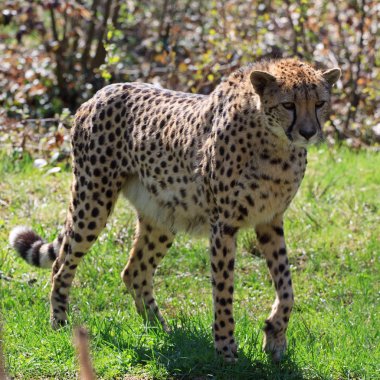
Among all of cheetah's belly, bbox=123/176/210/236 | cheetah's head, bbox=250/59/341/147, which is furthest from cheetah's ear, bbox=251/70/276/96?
cheetah's belly, bbox=123/176/210/236

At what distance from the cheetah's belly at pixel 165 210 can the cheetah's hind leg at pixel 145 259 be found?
0.15 metres

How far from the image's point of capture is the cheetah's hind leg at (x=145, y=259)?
4.33 metres

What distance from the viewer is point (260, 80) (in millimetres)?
3500

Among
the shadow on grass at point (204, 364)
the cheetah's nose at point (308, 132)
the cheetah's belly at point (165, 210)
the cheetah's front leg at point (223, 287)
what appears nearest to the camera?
the cheetah's nose at point (308, 132)

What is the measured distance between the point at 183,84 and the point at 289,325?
418cm

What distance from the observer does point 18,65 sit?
787 cm

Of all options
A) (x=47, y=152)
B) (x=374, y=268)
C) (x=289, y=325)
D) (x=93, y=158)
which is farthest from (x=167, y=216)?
(x=47, y=152)

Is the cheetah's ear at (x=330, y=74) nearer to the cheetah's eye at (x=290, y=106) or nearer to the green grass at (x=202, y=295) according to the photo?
the cheetah's eye at (x=290, y=106)

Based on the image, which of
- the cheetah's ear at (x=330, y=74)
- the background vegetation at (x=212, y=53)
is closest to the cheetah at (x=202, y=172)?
the cheetah's ear at (x=330, y=74)

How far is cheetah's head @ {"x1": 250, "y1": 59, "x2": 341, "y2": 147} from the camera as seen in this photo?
3.28 meters

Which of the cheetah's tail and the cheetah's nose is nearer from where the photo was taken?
the cheetah's nose

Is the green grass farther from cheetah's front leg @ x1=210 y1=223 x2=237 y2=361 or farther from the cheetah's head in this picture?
the cheetah's head

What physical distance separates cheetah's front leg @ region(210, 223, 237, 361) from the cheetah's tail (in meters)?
1.08

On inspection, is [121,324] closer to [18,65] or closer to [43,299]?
[43,299]
